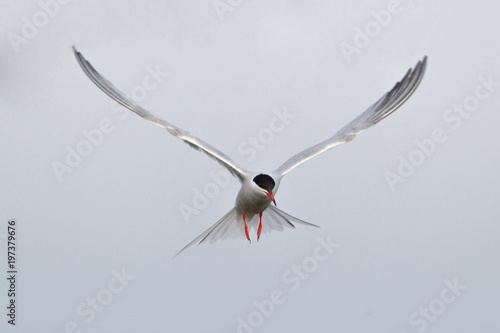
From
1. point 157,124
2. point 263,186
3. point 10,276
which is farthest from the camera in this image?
point 10,276

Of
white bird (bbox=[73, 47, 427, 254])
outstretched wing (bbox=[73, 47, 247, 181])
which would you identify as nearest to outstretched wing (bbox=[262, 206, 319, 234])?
white bird (bbox=[73, 47, 427, 254])

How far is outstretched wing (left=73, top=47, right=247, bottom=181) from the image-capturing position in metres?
13.9

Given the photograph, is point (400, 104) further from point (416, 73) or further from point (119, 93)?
point (119, 93)

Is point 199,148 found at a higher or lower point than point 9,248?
lower

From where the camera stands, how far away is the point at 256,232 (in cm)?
1527

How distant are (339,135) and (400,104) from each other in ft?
3.35

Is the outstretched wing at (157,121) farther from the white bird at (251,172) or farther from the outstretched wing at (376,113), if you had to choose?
the outstretched wing at (376,113)

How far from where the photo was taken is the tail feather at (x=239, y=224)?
1498 centimetres

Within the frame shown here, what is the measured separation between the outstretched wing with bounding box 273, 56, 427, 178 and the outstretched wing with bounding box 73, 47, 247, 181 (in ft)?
2.73

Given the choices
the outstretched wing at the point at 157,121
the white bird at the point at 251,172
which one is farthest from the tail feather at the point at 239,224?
the outstretched wing at the point at 157,121

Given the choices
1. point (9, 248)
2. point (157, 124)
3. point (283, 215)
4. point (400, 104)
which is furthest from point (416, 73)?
point (9, 248)

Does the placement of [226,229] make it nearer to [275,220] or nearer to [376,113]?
[275,220]

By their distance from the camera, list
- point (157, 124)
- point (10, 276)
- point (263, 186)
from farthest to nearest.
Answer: point (10, 276), point (157, 124), point (263, 186)

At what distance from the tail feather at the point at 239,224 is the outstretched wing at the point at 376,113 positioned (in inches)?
39.3
